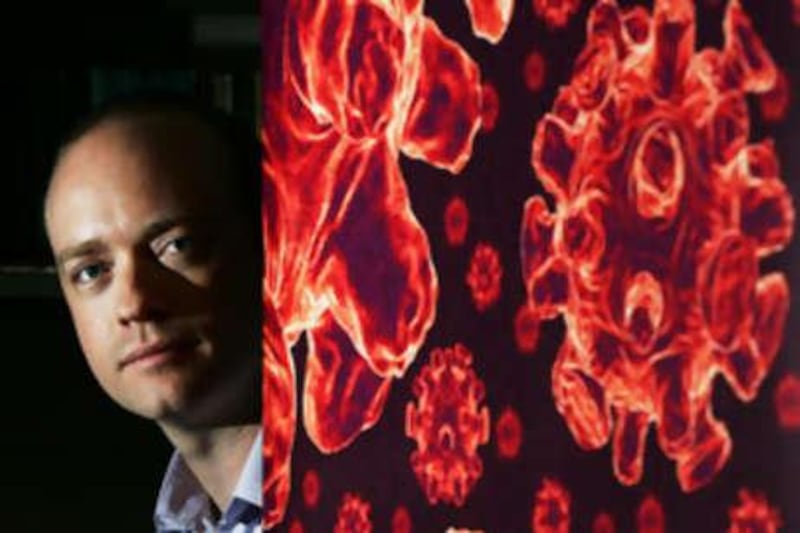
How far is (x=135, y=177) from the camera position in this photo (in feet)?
8.44

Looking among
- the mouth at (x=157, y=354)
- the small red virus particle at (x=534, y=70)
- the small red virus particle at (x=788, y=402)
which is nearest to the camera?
the small red virus particle at (x=788, y=402)

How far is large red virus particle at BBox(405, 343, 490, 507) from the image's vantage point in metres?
1.77

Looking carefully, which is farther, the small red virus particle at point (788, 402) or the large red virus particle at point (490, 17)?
the large red virus particle at point (490, 17)

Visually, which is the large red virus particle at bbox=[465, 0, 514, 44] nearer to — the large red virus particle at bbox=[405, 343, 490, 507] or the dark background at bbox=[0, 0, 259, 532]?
the large red virus particle at bbox=[405, 343, 490, 507]

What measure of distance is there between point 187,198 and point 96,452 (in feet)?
4.60

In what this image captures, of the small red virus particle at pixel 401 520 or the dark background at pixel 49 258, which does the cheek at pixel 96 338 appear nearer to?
the small red virus particle at pixel 401 520

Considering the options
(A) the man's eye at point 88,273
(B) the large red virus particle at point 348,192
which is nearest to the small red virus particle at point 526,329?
(B) the large red virus particle at point 348,192

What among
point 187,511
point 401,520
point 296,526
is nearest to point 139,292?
point 187,511

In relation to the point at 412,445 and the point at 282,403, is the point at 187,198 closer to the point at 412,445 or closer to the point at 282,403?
the point at 282,403

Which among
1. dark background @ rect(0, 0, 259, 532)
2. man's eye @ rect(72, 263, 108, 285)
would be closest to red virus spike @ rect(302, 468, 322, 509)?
man's eye @ rect(72, 263, 108, 285)

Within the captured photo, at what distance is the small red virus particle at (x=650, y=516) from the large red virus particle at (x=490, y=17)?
0.40m

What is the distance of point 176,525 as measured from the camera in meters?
2.67

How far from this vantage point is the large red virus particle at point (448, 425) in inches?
69.7

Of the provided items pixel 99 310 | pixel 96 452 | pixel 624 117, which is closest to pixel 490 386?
pixel 624 117
